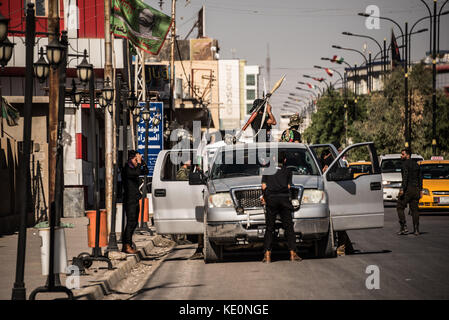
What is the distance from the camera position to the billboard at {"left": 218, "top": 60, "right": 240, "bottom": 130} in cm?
A: 14275

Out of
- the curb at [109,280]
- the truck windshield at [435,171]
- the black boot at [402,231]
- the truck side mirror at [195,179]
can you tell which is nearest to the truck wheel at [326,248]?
the truck side mirror at [195,179]

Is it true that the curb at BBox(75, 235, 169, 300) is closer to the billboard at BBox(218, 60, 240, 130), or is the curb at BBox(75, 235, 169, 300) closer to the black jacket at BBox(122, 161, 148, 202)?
the black jacket at BBox(122, 161, 148, 202)

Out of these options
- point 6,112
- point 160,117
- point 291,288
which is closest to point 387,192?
point 160,117

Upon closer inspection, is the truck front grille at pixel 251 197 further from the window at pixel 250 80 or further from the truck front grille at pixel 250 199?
the window at pixel 250 80

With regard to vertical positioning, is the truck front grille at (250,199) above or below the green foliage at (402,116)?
below

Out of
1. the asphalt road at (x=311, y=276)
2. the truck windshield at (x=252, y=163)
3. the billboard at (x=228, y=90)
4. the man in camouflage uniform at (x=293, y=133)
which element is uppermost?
the billboard at (x=228, y=90)

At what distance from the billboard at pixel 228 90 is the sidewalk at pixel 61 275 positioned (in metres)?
120

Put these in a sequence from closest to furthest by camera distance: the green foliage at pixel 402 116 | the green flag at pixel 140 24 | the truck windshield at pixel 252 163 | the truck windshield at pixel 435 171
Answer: the truck windshield at pixel 252 163
the green flag at pixel 140 24
the truck windshield at pixel 435 171
the green foliage at pixel 402 116

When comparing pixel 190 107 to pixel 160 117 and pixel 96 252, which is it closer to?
pixel 160 117

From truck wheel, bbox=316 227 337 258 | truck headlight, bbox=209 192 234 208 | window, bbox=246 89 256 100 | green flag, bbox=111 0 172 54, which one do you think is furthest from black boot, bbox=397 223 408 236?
window, bbox=246 89 256 100

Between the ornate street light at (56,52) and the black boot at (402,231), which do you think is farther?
the black boot at (402,231)

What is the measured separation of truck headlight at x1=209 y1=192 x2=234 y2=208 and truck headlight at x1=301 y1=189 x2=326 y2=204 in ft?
4.09

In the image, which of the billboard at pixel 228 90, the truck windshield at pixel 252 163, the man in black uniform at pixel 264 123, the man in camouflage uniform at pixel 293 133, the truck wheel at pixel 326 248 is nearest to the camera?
the truck wheel at pixel 326 248

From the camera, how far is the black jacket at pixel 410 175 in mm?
20938
